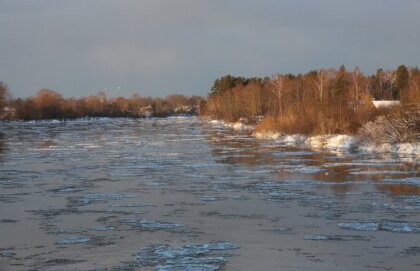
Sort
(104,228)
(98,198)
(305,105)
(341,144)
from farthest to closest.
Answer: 1. (305,105)
2. (341,144)
3. (98,198)
4. (104,228)

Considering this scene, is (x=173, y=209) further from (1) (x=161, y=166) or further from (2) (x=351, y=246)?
(1) (x=161, y=166)

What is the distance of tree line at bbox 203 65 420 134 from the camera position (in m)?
35.1

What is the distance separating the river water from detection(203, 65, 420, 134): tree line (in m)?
11.7

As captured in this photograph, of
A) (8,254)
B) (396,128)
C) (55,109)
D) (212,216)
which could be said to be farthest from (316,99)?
(55,109)

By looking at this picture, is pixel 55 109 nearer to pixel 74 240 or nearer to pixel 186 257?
pixel 74 240

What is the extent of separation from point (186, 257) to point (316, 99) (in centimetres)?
3670

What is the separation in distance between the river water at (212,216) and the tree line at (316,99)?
1172 centimetres

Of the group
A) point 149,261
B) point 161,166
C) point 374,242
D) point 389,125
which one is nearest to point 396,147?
point 389,125

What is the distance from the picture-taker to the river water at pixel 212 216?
28.0 ft

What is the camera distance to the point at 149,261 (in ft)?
27.6

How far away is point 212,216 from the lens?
478 inches

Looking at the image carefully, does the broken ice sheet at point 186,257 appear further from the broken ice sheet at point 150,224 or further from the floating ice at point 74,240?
the broken ice sheet at point 150,224

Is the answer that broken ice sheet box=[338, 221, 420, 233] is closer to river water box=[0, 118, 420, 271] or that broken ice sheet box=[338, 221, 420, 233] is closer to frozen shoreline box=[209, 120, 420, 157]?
river water box=[0, 118, 420, 271]

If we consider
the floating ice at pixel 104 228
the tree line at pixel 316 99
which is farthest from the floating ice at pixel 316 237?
the tree line at pixel 316 99
